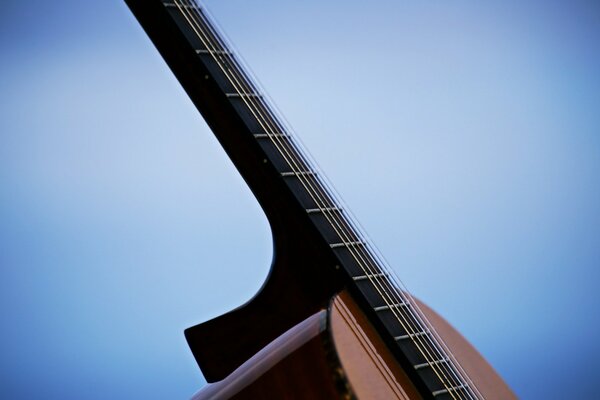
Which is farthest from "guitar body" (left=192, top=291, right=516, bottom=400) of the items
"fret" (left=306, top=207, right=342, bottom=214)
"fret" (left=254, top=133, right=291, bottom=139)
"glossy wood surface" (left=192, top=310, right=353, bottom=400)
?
"fret" (left=254, top=133, right=291, bottom=139)

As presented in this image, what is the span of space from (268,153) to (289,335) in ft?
0.91

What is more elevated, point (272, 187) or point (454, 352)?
point (272, 187)

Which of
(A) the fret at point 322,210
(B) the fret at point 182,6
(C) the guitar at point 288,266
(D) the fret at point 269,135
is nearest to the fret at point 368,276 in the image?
(C) the guitar at point 288,266

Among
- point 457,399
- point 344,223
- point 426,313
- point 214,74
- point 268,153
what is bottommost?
point 457,399

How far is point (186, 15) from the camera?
1.34 metres

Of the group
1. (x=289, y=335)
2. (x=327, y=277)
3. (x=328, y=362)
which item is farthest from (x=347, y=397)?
(x=327, y=277)

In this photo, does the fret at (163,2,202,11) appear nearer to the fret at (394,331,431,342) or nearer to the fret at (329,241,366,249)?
the fret at (329,241,366,249)

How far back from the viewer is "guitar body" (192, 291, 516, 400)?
39.5 inches

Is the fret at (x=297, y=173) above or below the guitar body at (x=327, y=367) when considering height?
above

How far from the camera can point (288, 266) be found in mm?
1298

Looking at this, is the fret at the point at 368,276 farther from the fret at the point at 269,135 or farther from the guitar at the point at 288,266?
the fret at the point at 269,135

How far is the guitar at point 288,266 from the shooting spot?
48.8 inches

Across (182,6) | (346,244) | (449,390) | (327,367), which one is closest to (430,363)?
(449,390)

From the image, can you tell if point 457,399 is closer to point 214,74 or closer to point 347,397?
point 347,397
